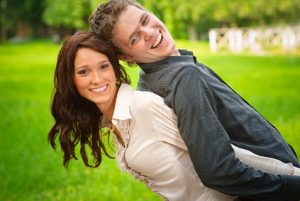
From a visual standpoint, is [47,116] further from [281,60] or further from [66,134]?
[281,60]

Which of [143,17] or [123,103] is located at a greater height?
[143,17]

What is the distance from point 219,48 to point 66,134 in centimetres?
2291

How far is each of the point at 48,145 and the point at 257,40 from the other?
18.9 metres

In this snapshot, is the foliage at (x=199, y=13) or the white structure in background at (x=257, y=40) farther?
the foliage at (x=199, y=13)

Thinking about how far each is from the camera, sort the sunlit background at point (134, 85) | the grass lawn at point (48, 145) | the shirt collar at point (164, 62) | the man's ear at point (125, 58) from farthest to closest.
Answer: the sunlit background at point (134, 85) < the grass lawn at point (48, 145) < the man's ear at point (125, 58) < the shirt collar at point (164, 62)

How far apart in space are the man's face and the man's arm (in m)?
0.32

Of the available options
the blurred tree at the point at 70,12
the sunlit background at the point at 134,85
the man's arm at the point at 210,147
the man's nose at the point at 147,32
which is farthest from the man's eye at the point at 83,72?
the blurred tree at the point at 70,12

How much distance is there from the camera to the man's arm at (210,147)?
1917 millimetres

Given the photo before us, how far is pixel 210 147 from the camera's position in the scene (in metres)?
1.92

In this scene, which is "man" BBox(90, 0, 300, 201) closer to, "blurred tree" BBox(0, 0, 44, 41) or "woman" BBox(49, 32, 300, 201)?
"woman" BBox(49, 32, 300, 201)

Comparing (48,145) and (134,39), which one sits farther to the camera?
(48,145)

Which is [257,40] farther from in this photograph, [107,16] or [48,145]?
[107,16]

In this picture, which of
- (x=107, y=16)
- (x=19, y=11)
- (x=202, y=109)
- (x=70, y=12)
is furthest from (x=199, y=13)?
(x=202, y=109)

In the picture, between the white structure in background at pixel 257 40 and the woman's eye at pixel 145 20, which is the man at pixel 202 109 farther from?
the white structure in background at pixel 257 40
